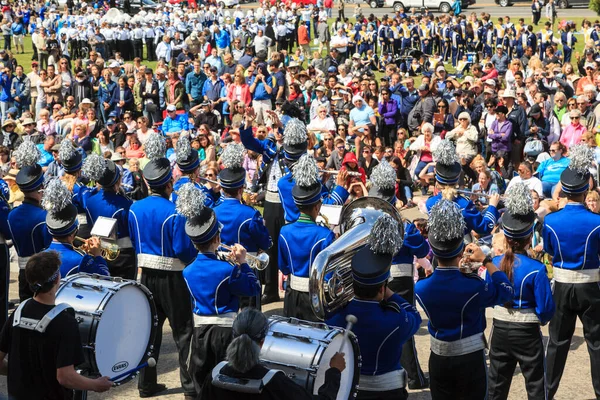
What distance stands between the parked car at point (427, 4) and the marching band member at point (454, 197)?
29.1 metres

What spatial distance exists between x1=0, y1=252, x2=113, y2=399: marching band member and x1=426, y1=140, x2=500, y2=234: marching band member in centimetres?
341

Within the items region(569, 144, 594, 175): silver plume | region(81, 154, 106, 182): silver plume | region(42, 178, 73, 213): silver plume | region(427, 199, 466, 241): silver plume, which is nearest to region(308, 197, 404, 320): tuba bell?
region(427, 199, 466, 241): silver plume

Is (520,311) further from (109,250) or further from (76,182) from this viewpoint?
(76,182)

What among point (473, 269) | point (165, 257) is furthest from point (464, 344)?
point (165, 257)

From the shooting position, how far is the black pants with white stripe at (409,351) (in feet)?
23.5

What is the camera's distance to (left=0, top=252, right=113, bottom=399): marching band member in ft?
15.9

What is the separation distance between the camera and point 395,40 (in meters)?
27.3

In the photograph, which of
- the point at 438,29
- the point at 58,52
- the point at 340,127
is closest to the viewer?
the point at 340,127

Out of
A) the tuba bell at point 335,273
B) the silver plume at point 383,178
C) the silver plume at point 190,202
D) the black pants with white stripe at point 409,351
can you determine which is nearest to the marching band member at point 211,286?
the silver plume at point 190,202

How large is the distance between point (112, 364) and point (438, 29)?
74.8ft

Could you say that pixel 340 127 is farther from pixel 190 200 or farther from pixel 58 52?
pixel 58 52

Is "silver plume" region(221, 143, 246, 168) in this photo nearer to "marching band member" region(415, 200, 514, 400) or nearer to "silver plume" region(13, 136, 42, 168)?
"silver plume" region(13, 136, 42, 168)

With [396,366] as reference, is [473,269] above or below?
above

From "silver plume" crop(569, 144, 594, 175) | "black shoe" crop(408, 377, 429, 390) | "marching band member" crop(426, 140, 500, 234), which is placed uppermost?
"silver plume" crop(569, 144, 594, 175)
